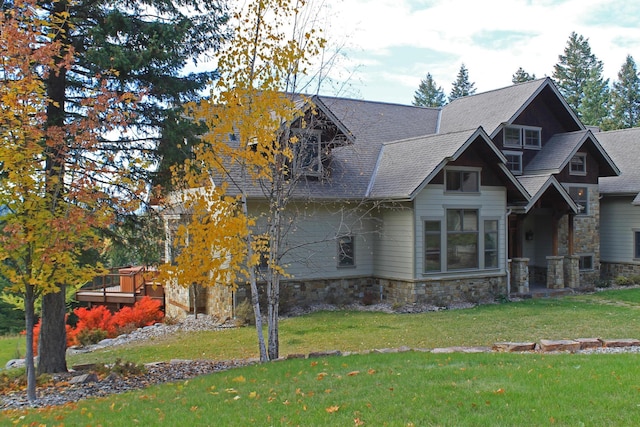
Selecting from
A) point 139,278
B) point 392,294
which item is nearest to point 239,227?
point 392,294

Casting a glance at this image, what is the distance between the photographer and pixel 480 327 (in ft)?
46.2

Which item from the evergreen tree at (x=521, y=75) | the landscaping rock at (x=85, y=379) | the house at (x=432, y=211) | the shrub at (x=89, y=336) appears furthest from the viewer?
the evergreen tree at (x=521, y=75)

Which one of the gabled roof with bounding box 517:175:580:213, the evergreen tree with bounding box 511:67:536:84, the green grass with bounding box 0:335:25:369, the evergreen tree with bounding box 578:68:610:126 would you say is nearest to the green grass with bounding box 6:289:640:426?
the green grass with bounding box 0:335:25:369

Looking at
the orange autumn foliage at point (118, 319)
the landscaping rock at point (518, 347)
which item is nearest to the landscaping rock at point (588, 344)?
the landscaping rock at point (518, 347)

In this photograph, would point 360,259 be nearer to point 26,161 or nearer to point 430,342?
point 430,342

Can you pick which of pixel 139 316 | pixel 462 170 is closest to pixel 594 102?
pixel 462 170

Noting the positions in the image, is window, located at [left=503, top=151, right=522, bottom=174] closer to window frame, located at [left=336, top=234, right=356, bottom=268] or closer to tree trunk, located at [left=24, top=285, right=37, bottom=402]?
window frame, located at [left=336, top=234, right=356, bottom=268]

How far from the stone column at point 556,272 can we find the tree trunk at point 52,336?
1695cm

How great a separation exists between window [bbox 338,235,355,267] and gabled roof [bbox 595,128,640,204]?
466 inches

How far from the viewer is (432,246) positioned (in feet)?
60.2

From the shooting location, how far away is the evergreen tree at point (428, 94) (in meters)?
74.7

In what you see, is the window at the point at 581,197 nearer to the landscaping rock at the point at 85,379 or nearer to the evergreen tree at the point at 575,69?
the landscaping rock at the point at 85,379

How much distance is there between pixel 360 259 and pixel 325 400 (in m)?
→ 12.8

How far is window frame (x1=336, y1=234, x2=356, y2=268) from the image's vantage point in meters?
19.2
